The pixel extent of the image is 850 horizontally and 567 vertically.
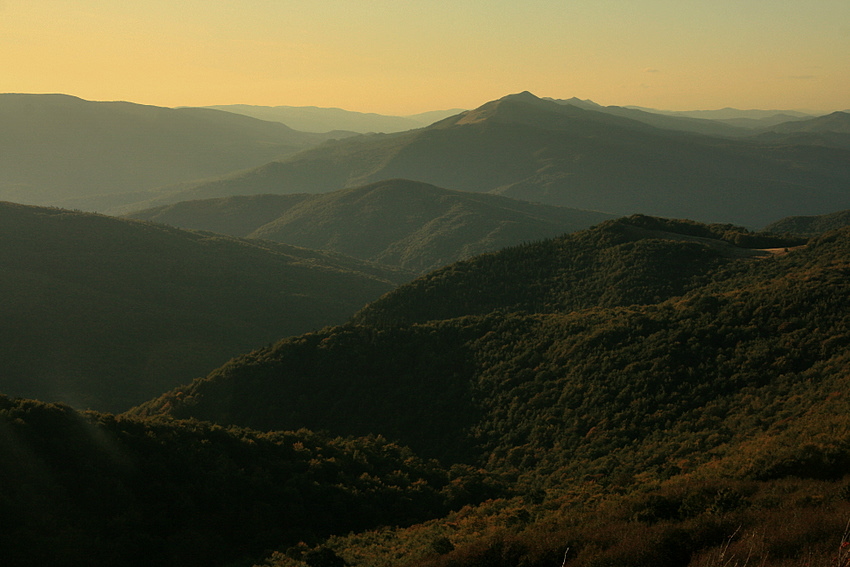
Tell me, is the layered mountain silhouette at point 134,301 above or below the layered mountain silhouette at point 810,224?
below

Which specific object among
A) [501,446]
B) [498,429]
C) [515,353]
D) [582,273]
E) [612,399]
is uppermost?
[582,273]

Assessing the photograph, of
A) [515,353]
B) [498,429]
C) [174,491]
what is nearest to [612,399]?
[498,429]

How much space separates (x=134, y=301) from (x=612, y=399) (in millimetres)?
92529

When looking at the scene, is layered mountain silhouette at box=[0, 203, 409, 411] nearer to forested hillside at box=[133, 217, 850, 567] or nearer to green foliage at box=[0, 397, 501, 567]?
forested hillside at box=[133, 217, 850, 567]

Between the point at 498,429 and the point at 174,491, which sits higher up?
the point at 174,491

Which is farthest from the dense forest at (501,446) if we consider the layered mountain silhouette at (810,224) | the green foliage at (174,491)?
the layered mountain silhouette at (810,224)

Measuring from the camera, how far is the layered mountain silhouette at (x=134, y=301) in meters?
84.9

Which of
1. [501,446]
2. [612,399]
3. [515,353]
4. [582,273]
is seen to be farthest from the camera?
[582,273]

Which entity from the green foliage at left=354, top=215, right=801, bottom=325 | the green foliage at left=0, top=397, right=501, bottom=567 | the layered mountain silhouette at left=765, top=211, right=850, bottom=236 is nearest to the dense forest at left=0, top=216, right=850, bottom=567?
the green foliage at left=0, top=397, right=501, bottom=567

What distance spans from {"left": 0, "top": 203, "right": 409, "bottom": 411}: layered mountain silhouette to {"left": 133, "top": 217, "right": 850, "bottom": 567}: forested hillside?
30817mm

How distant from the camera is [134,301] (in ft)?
352

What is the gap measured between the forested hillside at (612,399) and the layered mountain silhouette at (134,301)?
30817 mm

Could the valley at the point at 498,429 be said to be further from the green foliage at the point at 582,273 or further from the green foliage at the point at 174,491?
the green foliage at the point at 582,273

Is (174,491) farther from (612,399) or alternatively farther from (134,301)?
(134,301)
